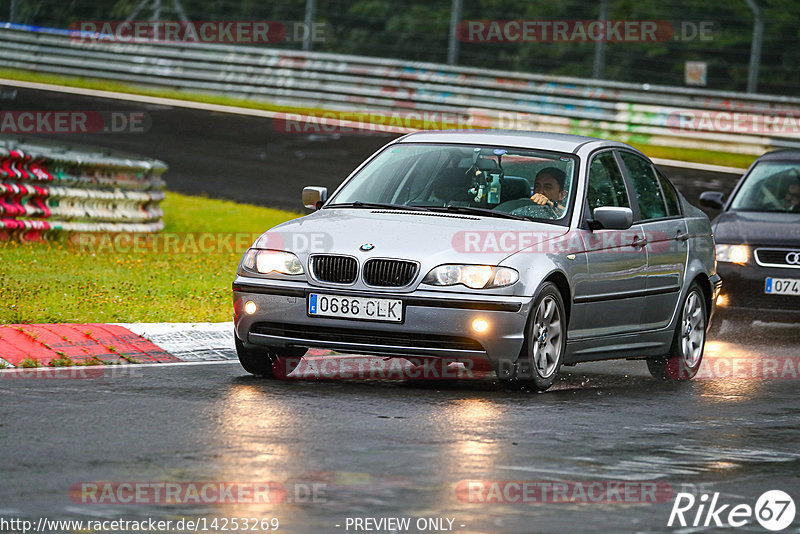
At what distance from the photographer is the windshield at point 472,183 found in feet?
33.0

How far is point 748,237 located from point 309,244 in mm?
5574

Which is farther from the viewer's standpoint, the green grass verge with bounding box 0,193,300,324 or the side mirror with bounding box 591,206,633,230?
the green grass verge with bounding box 0,193,300,324

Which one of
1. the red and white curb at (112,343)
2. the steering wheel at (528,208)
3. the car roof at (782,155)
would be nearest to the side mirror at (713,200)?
the car roof at (782,155)

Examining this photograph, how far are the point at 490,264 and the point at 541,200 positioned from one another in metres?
1.20

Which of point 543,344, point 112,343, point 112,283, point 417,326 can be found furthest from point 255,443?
point 112,283

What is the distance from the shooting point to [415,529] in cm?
580

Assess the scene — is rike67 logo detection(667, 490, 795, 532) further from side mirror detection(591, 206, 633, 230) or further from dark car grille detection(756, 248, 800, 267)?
dark car grille detection(756, 248, 800, 267)

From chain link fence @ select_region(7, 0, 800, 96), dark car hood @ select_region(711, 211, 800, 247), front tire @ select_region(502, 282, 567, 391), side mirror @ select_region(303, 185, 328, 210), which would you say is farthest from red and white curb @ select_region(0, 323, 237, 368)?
chain link fence @ select_region(7, 0, 800, 96)

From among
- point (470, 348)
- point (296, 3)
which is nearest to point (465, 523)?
point (470, 348)

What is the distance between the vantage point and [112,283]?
13.5m

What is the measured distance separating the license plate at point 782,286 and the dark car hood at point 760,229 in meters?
0.32

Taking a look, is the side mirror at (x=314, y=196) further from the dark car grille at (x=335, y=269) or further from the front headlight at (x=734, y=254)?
the front headlight at (x=734, y=254)

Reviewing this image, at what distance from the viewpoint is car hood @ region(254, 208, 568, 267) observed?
9.19 m

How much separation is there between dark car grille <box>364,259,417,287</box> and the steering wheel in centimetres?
108
